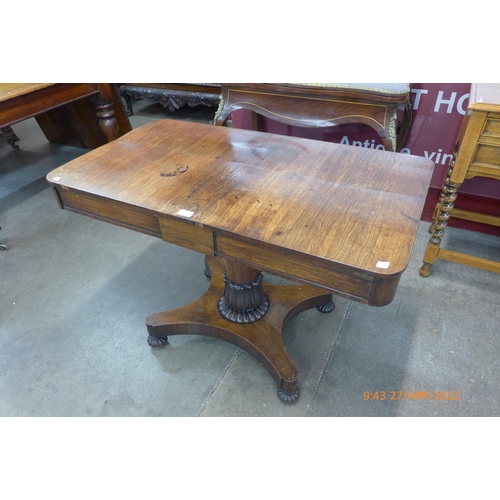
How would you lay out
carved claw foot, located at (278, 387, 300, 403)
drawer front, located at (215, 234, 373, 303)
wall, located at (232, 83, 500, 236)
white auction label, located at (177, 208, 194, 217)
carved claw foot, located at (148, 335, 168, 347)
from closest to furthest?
drawer front, located at (215, 234, 373, 303)
white auction label, located at (177, 208, 194, 217)
carved claw foot, located at (278, 387, 300, 403)
carved claw foot, located at (148, 335, 168, 347)
wall, located at (232, 83, 500, 236)

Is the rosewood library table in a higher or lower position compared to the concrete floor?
higher

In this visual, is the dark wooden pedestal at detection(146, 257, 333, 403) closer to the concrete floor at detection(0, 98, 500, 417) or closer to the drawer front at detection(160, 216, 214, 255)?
the concrete floor at detection(0, 98, 500, 417)

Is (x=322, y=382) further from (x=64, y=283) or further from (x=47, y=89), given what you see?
(x=47, y=89)

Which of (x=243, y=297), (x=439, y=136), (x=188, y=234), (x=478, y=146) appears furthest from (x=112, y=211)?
(x=439, y=136)

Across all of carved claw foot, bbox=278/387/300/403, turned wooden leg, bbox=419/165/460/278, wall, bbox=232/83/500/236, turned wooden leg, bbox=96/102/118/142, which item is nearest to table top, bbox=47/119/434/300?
turned wooden leg, bbox=419/165/460/278

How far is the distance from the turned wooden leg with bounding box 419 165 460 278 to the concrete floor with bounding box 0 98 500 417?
0.27ft

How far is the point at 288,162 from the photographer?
116 centimetres

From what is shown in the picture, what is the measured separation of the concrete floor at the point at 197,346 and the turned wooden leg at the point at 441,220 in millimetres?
81

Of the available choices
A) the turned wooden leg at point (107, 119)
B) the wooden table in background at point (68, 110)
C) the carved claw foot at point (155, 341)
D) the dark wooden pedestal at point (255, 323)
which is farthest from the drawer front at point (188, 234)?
the turned wooden leg at point (107, 119)

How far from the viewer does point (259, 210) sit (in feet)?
3.09

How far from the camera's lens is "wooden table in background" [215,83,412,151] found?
161cm

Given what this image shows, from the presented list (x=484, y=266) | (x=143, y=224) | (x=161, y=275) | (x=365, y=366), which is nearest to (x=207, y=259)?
(x=161, y=275)

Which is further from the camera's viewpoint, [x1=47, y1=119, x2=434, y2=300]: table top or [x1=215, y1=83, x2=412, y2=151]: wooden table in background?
[x1=215, y1=83, x2=412, y2=151]: wooden table in background
